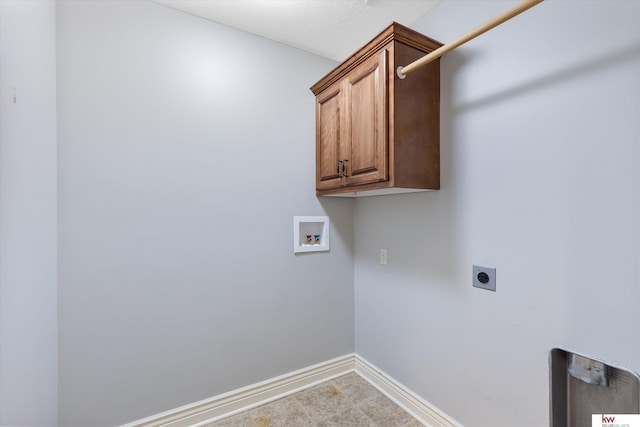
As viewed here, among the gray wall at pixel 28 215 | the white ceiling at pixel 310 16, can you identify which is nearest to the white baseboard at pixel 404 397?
the gray wall at pixel 28 215

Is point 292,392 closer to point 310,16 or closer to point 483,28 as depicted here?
point 483,28

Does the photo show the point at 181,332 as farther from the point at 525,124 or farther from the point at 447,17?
the point at 447,17

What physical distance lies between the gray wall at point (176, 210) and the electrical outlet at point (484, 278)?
111cm

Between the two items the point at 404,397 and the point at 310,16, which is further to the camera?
the point at 404,397

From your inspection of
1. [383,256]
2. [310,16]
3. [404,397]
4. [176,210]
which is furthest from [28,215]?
[404,397]

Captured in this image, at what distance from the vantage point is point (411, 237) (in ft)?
5.74

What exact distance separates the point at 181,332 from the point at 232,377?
19.1 inches

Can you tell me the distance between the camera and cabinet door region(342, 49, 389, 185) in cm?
138

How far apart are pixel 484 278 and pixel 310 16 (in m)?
1.87

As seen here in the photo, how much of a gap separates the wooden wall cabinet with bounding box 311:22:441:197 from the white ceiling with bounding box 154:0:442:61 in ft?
1.13

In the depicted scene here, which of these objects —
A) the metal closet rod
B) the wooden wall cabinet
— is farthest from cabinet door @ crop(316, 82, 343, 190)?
the metal closet rod

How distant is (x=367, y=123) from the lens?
1.49 meters

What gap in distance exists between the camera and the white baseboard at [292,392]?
159 cm

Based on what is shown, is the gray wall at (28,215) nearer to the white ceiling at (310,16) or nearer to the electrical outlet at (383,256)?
the white ceiling at (310,16)
